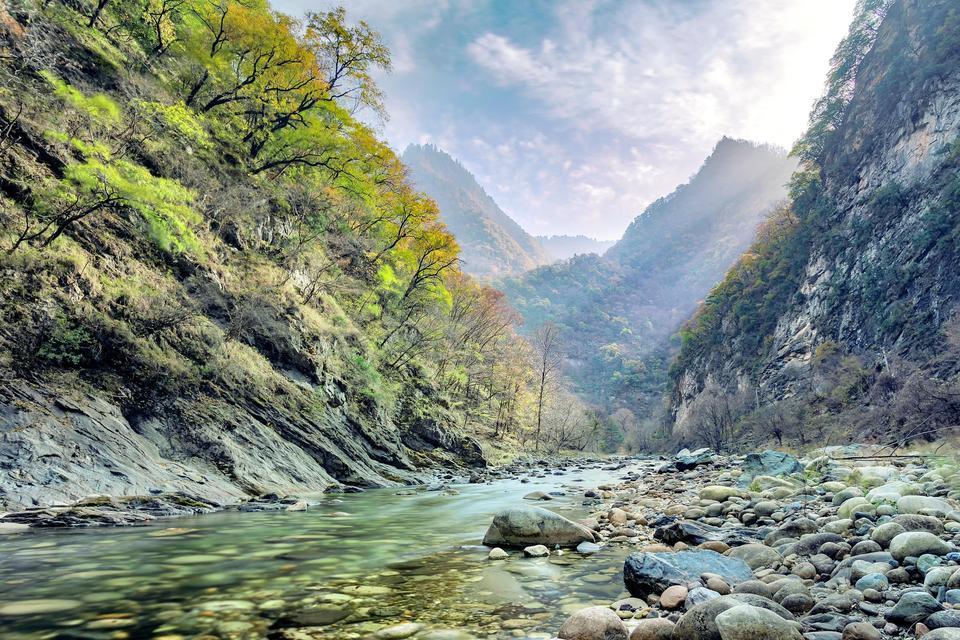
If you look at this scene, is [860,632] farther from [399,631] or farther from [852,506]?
[852,506]

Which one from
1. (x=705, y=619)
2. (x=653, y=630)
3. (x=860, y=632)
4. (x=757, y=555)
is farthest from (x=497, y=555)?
(x=860, y=632)

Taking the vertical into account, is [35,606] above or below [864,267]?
below

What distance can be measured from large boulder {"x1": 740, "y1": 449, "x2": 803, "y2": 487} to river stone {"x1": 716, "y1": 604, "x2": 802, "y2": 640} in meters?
10.7

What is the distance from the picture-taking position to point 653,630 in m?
3.17

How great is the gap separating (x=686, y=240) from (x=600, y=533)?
187 m

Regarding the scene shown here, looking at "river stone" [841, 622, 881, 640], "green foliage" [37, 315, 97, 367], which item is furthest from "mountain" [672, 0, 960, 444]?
"green foliage" [37, 315, 97, 367]

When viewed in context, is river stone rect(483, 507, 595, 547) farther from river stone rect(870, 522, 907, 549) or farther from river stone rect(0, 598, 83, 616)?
river stone rect(0, 598, 83, 616)

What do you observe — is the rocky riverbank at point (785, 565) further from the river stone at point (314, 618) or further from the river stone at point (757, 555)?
the river stone at point (314, 618)

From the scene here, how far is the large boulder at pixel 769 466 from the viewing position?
12.6m

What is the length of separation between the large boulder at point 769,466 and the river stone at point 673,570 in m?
8.79

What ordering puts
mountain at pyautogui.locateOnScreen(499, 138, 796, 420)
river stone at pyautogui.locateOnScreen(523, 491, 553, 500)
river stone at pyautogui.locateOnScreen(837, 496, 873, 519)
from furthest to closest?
mountain at pyautogui.locateOnScreen(499, 138, 796, 420), river stone at pyautogui.locateOnScreen(523, 491, 553, 500), river stone at pyautogui.locateOnScreen(837, 496, 873, 519)

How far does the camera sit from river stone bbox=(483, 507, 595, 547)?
6.73 metres

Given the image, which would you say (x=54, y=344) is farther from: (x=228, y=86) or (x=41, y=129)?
(x=228, y=86)

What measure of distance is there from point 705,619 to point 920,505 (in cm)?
464
